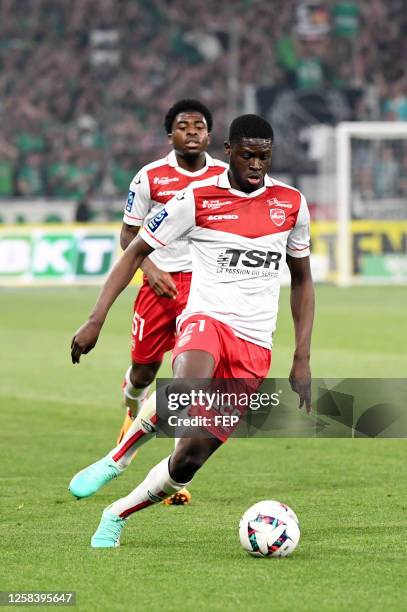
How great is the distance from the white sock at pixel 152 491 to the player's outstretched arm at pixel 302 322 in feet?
2.53

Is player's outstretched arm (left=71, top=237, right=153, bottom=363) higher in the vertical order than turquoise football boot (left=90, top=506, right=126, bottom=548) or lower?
higher

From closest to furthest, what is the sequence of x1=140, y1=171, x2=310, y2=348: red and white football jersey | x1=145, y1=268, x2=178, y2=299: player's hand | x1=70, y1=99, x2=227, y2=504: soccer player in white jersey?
x1=140, y1=171, x2=310, y2=348: red and white football jersey
x1=145, y1=268, x2=178, y2=299: player's hand
x1=70, y1=99, x2=227, y2=504: soccer player in white jersey

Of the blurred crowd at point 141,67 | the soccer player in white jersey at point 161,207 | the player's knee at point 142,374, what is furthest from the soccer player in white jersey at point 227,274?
the blurred crowd at point 141,67

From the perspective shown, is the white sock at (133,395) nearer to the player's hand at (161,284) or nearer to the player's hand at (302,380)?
the player's hand at (161,284)

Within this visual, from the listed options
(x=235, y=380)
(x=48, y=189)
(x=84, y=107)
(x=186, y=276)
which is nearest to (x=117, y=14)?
(x=84, y=107)

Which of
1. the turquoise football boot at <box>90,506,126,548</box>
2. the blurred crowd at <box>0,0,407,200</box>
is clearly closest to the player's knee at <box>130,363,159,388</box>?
the turquoise football boot at <box>90,506,126,548</box>

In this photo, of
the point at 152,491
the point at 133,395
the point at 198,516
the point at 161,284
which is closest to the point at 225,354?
the point at 152,491

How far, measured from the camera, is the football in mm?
5695

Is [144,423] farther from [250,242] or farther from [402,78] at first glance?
[402,78]

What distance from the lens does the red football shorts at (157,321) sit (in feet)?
27.1

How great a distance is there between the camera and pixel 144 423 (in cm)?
696

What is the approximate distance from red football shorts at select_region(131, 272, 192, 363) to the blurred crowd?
2259 centimetres

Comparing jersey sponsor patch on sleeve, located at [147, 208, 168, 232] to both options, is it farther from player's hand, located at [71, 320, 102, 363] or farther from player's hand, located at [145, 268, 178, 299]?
player's hand, located at [145, 268, 178, 299]

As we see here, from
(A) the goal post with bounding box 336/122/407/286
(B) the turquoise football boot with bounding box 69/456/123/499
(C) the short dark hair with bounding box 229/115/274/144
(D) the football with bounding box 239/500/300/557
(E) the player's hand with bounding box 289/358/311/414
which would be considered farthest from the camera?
(A) the goal post with bounding box 336/122/407/286
